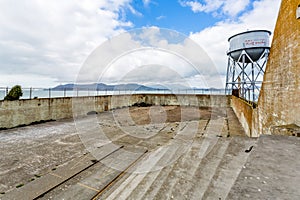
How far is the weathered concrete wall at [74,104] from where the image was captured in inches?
311

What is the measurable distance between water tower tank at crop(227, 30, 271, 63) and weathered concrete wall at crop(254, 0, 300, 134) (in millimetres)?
9605

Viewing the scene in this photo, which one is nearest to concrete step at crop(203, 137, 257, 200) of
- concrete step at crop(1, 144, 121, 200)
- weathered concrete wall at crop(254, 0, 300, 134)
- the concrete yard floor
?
the concrete yard floor

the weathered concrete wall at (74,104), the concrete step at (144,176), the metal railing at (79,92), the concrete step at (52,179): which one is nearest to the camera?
the concrete step at (144,176)

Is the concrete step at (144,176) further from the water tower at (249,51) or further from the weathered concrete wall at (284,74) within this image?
the water tower at (249,51)

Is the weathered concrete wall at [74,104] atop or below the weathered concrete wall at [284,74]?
below

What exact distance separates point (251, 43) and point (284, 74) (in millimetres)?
10705

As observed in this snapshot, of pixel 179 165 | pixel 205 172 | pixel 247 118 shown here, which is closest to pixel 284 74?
pixel 205 172

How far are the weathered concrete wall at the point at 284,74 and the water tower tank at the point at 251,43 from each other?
9.60 metres

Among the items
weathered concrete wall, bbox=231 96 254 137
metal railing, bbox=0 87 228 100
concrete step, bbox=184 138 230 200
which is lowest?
concrete step, bbox=184 138 230 200

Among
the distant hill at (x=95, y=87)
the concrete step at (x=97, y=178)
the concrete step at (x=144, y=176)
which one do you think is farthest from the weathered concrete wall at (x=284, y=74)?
the distant hill at (x=95, y=87)

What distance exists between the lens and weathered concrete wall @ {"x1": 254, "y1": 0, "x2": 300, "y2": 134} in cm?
294

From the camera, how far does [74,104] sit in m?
10.9

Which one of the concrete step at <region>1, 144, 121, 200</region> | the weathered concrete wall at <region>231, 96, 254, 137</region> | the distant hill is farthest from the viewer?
the distant hill

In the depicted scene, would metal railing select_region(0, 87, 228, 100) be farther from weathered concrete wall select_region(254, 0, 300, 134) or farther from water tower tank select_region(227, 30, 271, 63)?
weathered concrete wall select_region(254, 0, 300, 134)
